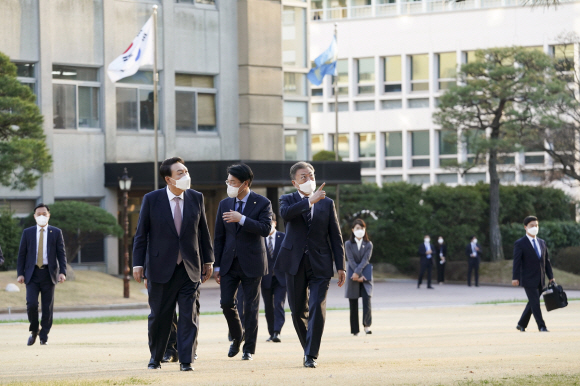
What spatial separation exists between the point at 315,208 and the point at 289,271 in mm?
676

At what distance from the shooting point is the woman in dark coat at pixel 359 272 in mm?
16969

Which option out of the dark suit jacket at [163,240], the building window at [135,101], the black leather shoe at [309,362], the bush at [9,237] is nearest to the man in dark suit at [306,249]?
the black leather shoe at [309,362]

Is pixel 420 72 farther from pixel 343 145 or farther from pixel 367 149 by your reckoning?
pixel 343 145

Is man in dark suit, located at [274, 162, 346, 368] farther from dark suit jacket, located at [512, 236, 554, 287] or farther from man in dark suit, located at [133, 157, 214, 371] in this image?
dark suit jacket, located at [512, 236, 554, 287]

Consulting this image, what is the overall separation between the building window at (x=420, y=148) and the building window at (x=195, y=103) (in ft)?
86.5

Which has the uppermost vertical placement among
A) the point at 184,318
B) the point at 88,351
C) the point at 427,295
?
the point at 184,318

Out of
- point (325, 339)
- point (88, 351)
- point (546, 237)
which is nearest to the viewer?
point (88, 351)

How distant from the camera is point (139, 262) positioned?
30.9ft

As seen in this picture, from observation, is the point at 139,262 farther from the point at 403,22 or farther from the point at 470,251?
the point at 403,22

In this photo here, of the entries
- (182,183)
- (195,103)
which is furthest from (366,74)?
(182,183)

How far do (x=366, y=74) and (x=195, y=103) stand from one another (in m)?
27.0

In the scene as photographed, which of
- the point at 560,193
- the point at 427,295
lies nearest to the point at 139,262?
the point at 427,295

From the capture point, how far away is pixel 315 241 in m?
10.0

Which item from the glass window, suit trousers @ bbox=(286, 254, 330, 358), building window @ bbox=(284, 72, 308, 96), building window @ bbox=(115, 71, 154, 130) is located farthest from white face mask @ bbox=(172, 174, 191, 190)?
building window @ bbox=(284, 72, 308, 96)
